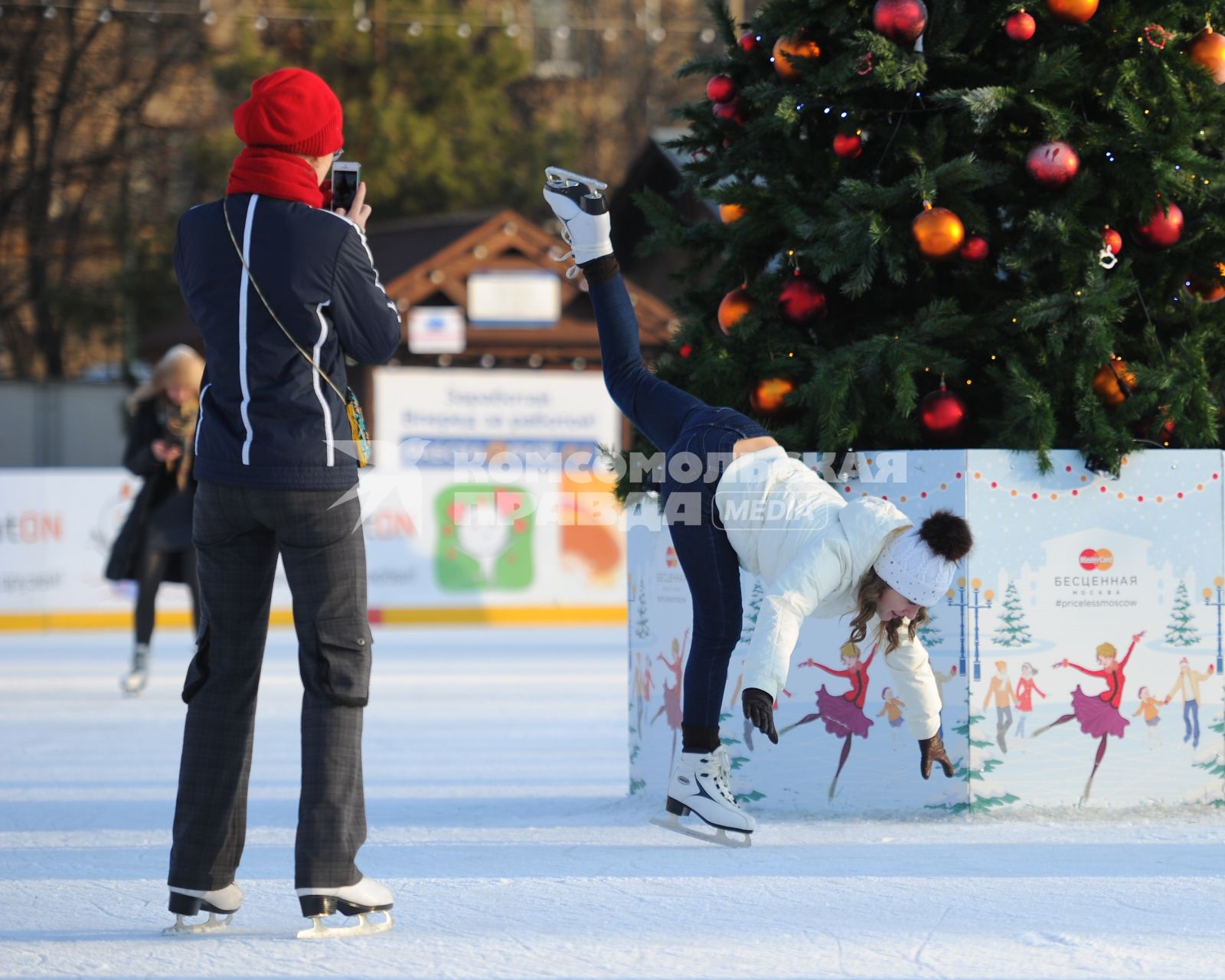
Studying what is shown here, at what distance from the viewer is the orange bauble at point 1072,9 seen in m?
4.87

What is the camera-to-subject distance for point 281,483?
3354 mm

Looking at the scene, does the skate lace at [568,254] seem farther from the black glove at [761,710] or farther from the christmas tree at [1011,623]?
the christmas tree at [1011,623]

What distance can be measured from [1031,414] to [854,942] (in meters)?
1.90

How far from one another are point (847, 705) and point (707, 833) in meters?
0.87

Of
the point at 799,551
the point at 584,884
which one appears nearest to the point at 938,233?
the point at 799,551

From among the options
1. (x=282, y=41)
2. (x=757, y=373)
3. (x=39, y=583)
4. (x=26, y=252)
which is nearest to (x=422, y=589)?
(x=39, y=583)

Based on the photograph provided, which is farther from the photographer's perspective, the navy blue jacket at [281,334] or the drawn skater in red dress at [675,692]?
the drawn skater in red dress at [675,692]

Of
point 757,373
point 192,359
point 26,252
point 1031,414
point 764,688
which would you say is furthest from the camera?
point 26,252

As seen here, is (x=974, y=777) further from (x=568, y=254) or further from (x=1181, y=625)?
(x=568, y=254)

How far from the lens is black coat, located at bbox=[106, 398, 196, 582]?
880 centimetres

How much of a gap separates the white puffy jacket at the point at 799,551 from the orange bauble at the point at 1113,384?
1.23 metres

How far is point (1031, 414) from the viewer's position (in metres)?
4.79

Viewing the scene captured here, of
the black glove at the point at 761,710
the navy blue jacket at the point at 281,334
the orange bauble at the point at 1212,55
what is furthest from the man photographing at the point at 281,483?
the orange bauble at the point at 1212,55

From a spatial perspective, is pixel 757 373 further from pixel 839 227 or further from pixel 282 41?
pixel 282 41
